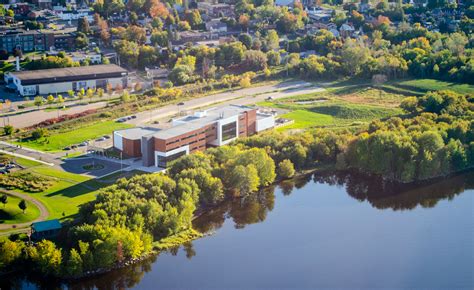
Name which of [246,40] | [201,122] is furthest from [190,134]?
[246,40]

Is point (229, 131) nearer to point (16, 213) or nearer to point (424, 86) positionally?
point (16, 213)

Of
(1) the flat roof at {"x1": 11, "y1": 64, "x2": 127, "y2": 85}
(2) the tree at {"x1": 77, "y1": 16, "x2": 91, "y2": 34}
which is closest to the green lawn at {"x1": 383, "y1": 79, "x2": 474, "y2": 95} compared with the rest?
(1) the flat roof at {"x1": 11, "y1": 64, "x2": 127, "y2": 85}

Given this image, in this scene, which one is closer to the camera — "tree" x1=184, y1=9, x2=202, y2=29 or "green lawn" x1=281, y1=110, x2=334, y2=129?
"green lawn" x1=281, y1=110, x2=334, y2=129

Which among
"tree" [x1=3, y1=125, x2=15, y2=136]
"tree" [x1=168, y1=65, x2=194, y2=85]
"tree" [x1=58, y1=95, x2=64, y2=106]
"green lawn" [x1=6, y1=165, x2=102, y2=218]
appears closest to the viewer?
"green lawn" [x1=6, y1=165, x2=102, y2=218]

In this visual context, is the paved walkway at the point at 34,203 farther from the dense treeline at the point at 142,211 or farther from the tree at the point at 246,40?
the tree at the point at 246,40

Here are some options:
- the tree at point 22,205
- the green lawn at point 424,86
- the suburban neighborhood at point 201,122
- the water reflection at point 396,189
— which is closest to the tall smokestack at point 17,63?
the suburban neighborhood at point 201,122

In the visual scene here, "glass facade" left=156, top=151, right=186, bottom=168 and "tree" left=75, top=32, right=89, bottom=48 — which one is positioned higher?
"tree" left=75, top=32, right=89, bottom=48

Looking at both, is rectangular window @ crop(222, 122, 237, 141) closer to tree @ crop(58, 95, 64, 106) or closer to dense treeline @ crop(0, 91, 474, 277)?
dense treeline @ crop(0, 91, 474, 277)
